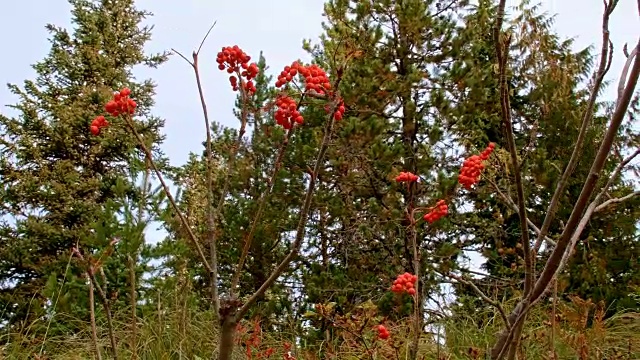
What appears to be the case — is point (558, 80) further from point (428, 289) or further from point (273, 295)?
point (273, 295)

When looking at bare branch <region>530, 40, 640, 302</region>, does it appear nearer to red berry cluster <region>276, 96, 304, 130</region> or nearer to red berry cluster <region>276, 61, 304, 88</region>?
red berry cluster <region>276, 96, 304, 130</region>

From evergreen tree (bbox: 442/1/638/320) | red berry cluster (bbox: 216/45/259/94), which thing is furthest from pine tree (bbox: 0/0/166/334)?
red berry cluster (bbox: 216/45/259/94)

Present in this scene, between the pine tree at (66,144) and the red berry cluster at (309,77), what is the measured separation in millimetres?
9366

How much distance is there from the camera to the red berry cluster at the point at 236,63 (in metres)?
1.66

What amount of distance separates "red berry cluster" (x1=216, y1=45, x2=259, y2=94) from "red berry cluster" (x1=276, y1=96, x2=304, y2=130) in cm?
25

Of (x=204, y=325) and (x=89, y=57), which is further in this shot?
(x=89, y=57)

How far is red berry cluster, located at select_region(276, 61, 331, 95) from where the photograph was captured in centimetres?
148

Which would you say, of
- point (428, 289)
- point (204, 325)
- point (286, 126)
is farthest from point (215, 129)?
point (286, 126)

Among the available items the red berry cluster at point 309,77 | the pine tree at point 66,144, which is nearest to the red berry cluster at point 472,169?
the red berry cluster at point 309,77

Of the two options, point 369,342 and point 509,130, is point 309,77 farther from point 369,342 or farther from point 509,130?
point 369,342

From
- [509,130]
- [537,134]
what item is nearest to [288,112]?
[509,130]

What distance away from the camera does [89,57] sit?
44.4 ft

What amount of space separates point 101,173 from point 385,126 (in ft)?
24.7

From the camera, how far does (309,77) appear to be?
1493mm
